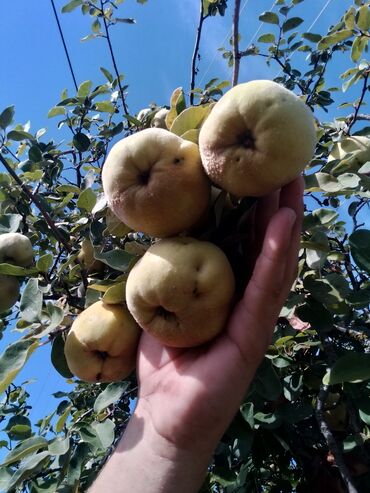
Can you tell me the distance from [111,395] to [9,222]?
0.82m

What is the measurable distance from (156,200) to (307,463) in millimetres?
1530

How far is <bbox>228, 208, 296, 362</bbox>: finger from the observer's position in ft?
3.25

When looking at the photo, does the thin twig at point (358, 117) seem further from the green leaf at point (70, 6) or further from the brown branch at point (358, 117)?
the green leaf at point (70, 6)

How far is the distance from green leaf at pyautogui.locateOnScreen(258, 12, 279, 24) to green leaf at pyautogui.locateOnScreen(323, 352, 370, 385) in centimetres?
244

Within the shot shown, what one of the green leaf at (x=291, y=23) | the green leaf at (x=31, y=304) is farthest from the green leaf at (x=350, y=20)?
the green leaf at (x=31, y=304)

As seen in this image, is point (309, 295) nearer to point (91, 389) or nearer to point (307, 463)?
point (307, 463)

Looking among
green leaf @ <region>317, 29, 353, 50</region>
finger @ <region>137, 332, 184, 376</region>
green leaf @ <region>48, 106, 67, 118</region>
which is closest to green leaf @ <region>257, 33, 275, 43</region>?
green leaf @ <region>317, 29, 353, 50</region>

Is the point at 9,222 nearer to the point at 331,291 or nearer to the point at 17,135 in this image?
the point at 17,135

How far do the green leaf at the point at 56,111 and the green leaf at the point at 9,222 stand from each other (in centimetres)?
81

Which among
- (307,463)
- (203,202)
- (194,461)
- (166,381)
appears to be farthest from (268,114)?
(307,463)

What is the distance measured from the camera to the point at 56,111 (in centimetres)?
263

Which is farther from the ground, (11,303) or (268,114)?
(268,114)

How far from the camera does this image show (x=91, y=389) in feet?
9.77

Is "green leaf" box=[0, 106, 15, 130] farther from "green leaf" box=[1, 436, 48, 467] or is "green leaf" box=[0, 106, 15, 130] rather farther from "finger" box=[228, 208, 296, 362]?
"finger" box=[228, 208, 296, 362]
